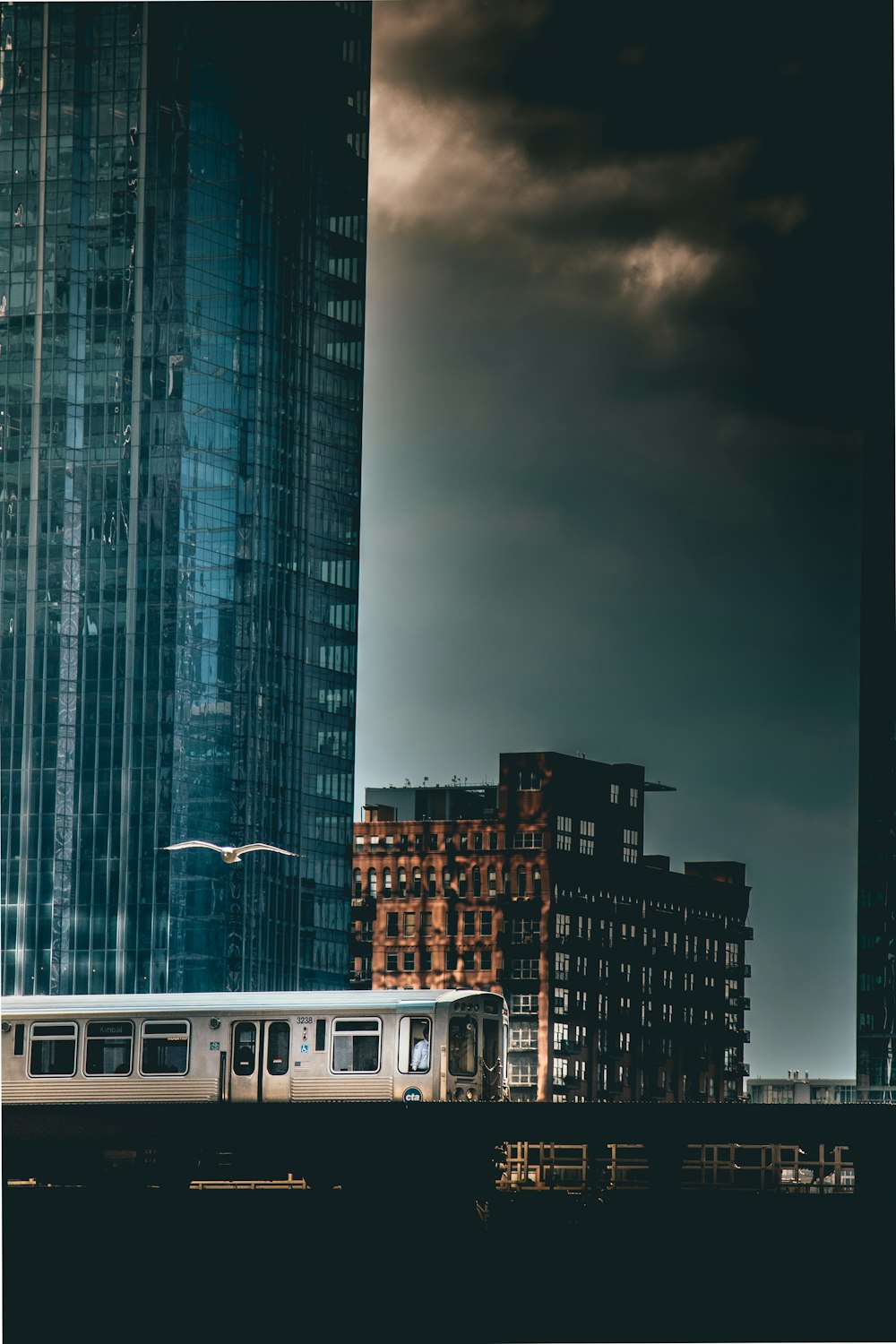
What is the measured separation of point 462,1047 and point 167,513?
9608 cm

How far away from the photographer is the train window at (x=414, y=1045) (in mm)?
57812

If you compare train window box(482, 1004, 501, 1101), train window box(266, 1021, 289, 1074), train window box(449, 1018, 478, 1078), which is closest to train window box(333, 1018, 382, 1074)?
train window box(266, 1021, 289, 1074)

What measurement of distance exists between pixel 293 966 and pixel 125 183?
55.8m

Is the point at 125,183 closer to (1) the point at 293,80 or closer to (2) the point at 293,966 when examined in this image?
(1) the point at 293,80

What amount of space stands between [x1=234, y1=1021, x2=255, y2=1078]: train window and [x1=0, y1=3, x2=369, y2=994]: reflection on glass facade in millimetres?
84144

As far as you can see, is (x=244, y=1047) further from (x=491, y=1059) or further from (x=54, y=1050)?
(x=491, y=1059)

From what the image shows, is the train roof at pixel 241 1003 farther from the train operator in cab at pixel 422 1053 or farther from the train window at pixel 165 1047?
the train operator in cab at pixel 422 1053

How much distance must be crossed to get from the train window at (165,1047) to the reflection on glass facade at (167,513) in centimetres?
8308

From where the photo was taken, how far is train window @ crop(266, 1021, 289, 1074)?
192 ft

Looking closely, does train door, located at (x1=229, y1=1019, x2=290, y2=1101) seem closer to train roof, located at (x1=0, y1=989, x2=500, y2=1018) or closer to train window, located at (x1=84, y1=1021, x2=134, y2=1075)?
train roof, located at (x1=0, y1=989, x2=500, y2=1018)

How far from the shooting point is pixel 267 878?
484 feet

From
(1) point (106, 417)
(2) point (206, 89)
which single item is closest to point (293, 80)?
(2) point (206, 89)

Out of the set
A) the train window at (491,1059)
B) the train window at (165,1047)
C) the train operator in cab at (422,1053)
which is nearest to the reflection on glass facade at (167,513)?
the train window at (165,1047)

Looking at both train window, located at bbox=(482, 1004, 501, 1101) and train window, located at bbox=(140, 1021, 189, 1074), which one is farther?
train window, located at bbox=(482, 1004, 501, 1101)
